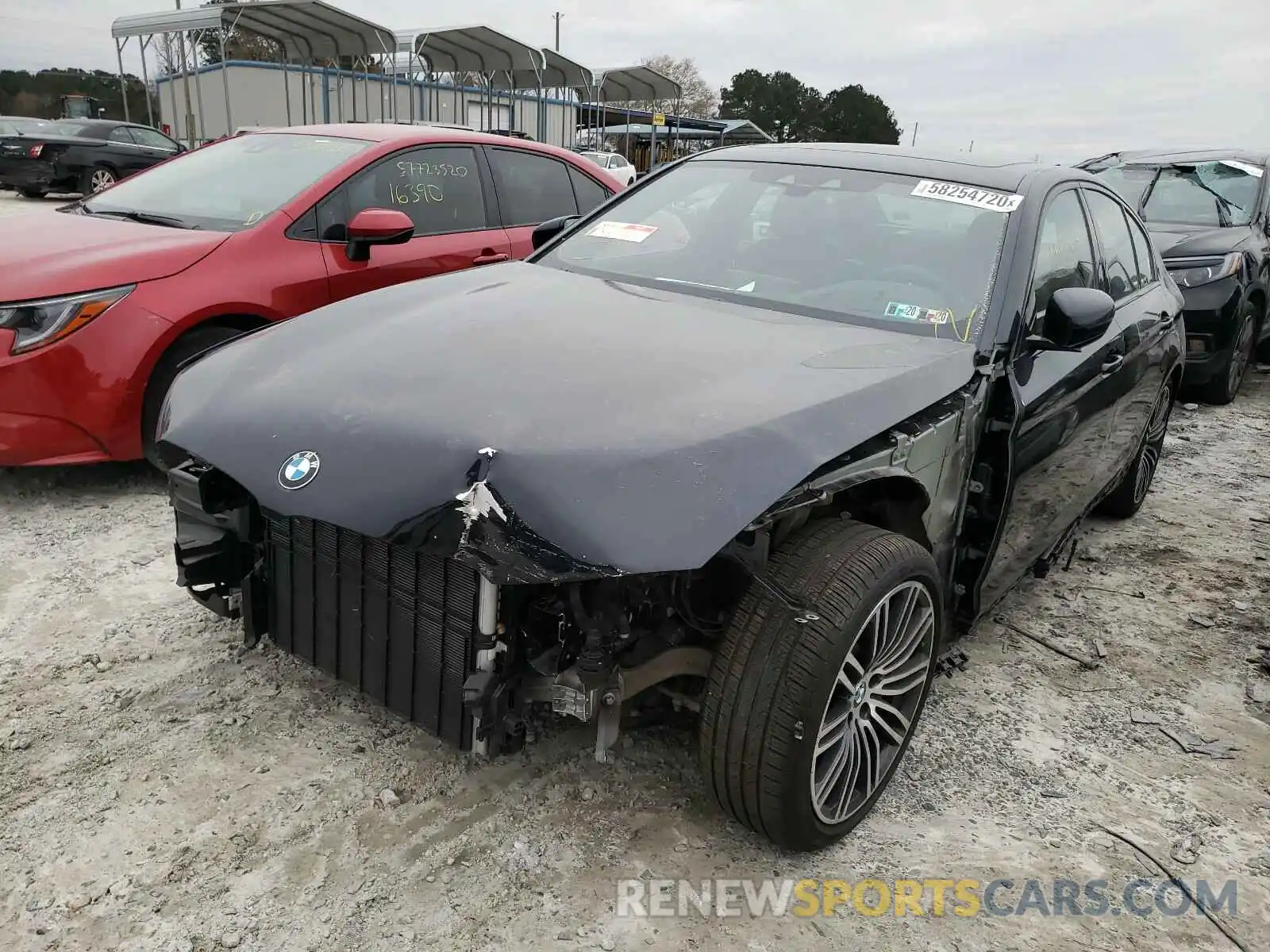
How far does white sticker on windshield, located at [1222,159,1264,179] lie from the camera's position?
24.6ft

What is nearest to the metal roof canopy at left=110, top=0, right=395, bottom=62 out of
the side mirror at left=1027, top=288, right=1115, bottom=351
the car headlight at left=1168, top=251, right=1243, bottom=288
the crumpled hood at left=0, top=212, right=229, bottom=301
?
the crumpled hood at left=0, top=212, right=229, bottom=301

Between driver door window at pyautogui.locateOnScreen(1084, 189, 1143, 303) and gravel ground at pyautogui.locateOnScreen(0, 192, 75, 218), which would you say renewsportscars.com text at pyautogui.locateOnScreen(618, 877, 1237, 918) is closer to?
driver door window at pyautogui.locateOnScreen(1084, 189, 1143, 303)

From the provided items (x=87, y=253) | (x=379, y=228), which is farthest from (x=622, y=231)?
(x=87, y=253)

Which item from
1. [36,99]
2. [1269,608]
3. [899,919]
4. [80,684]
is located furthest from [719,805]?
[36,99]

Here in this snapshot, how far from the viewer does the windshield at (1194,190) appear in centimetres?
729

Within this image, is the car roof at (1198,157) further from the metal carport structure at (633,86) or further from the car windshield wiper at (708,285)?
the metal carport structure at (633,86)

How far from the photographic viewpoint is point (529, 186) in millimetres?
5250

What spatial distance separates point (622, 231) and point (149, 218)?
2.41 meters

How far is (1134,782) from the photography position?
2.56m

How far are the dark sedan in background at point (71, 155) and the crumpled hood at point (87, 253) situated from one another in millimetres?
13525

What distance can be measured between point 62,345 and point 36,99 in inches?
1913

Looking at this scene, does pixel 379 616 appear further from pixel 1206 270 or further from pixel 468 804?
pixel 1206 270

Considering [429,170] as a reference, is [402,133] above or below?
above

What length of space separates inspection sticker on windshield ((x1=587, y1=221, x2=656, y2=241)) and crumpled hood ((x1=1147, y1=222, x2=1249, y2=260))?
492cm
